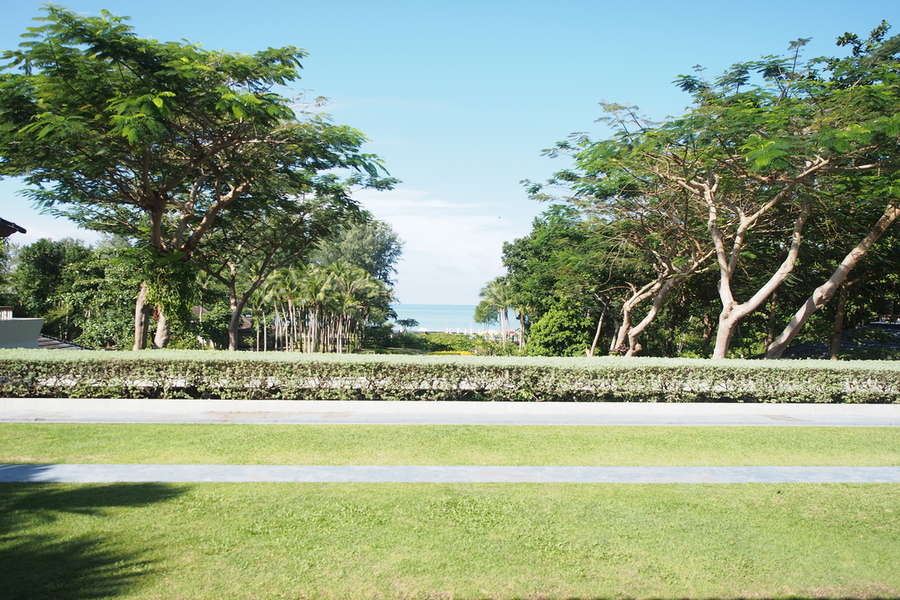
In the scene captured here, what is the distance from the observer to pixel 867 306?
25.8m

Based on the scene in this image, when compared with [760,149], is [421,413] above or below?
below

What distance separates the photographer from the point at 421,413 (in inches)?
523

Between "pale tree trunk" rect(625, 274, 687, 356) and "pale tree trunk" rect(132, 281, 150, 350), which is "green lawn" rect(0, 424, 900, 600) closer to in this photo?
"pale tree trunk" rect(132, 281, 150, 350)

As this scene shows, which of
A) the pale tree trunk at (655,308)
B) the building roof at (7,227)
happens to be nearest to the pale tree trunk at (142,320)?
the building roof at (7,227)

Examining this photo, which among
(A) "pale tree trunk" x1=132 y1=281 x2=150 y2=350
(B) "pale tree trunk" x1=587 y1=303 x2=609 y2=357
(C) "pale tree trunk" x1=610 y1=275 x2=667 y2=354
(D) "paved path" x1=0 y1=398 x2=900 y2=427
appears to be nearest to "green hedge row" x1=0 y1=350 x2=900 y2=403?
(D) "paved path" x1=0 y1=398 x2=900 y2=427

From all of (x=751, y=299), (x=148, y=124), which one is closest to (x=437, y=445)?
(x=148, y=124)

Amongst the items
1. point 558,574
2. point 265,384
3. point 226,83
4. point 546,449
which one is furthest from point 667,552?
point 226,83

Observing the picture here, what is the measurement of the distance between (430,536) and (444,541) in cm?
18

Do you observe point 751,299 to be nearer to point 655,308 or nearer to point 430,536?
point 655,308

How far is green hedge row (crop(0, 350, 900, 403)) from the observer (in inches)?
541

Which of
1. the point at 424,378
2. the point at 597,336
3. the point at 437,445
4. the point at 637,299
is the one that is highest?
the point at 637,299

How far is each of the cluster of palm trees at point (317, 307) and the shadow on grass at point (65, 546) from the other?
30.6 meters

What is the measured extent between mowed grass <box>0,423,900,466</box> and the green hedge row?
8.35 feet

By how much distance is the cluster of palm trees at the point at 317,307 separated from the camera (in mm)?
41000
